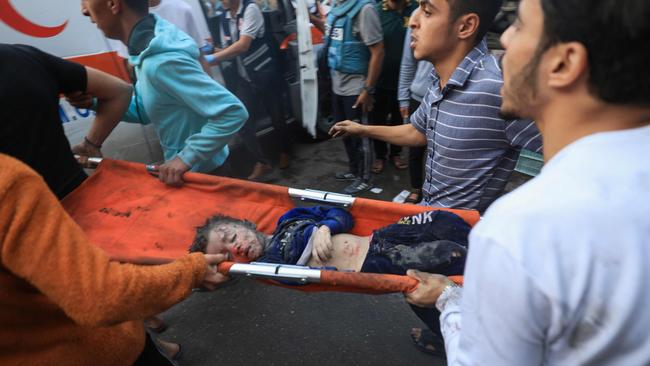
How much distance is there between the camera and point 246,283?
285cm

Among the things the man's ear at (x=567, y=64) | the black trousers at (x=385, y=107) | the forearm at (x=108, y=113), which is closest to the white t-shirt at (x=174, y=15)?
the forearm at (x=108, y=113)

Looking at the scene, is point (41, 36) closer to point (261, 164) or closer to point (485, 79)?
point (261, 164)

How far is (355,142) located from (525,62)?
314 centimetres

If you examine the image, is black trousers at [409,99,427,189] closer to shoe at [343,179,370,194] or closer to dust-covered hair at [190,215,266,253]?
shoe at [343,179,370,194]

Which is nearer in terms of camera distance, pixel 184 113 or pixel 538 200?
pixel 538 200

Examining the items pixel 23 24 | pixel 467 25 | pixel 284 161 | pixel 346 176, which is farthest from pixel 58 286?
pixel 284 161

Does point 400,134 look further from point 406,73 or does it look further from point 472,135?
point 406,73

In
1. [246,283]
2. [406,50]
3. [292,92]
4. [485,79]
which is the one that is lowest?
[246,283]

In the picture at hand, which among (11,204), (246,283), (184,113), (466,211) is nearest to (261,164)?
(246,283)

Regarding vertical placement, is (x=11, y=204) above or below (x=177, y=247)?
above

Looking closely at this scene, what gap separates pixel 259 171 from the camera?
4418mm

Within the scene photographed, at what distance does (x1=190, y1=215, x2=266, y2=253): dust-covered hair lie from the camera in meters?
2.08

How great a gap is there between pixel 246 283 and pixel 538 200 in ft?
8.40

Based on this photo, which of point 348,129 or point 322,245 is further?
point 348,129
